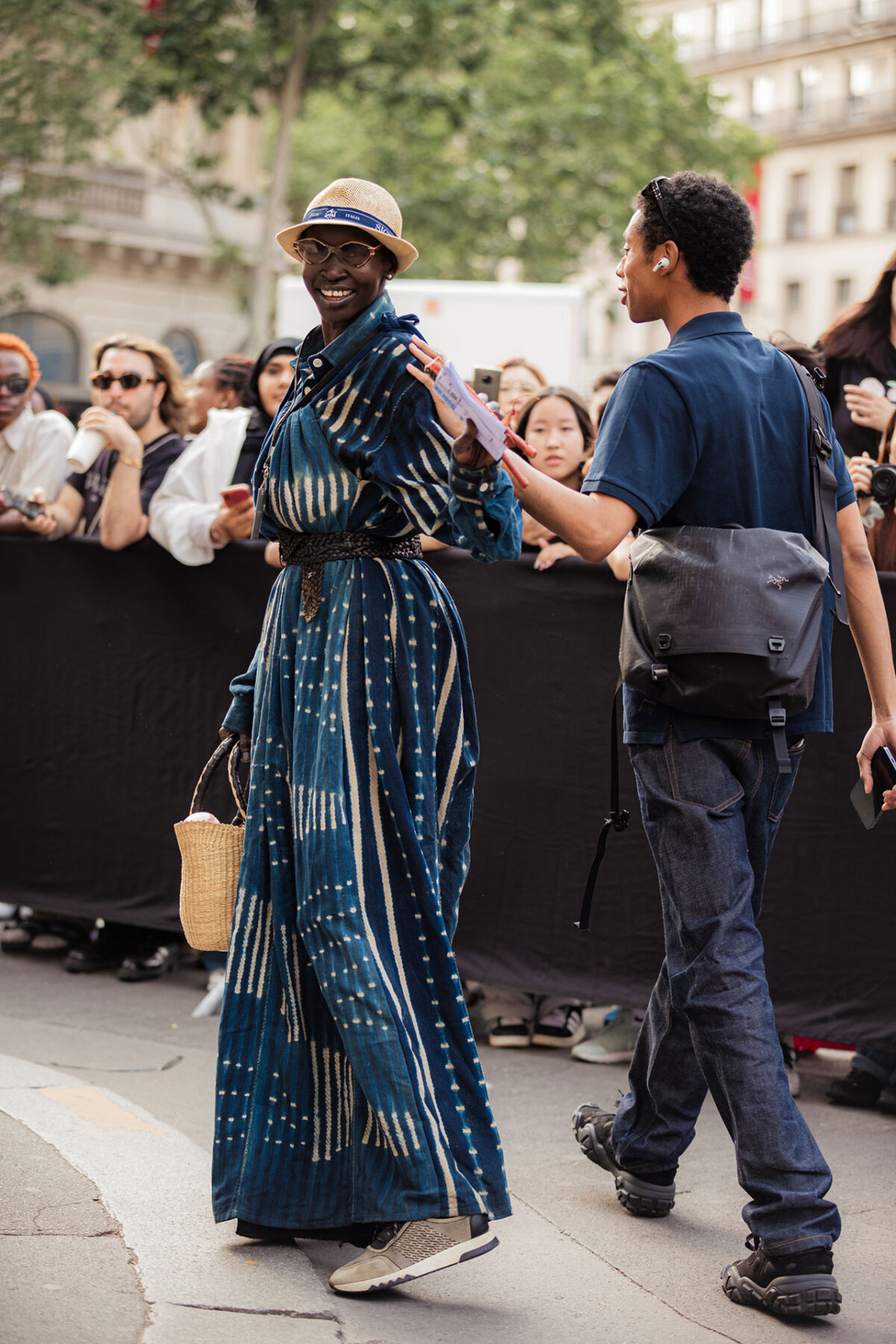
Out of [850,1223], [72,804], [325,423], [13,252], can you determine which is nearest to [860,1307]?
[850,1223]

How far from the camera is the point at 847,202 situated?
6456cm

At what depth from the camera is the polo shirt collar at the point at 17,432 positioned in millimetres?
7367

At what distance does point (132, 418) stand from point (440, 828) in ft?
11.7

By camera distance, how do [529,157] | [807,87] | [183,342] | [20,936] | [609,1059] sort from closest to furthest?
[609,1059], [20,936], [529,157], [183,342], [807,87]

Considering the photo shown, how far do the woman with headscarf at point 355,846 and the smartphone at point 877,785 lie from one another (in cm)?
98

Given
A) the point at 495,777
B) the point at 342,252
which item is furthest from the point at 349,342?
the point at 495,777

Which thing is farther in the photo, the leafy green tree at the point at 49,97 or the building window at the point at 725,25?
the building window at the point at 725,25

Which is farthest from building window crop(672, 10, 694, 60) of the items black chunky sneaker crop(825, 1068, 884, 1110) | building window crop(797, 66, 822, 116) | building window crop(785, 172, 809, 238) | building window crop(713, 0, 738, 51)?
black chunky sneaker crop(825, 1068, 884, 1110)

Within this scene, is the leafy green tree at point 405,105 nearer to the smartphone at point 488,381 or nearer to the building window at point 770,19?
the smartphone at point 488,381

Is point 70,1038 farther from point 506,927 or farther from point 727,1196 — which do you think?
point 727,1196

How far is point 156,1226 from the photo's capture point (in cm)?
365

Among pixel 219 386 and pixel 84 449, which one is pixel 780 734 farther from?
pixel 219 386

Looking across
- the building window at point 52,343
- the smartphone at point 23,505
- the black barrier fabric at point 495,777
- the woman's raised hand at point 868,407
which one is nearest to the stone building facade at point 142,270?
the building window at point 52,343

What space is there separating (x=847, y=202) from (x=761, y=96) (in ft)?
26.3
